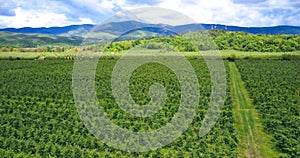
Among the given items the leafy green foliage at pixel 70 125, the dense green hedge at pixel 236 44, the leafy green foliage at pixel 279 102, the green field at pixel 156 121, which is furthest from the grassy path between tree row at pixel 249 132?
the dense green hedge at pixel 236 44

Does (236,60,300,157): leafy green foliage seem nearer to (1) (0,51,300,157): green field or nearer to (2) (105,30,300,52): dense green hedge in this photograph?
(1) (0,51,300,157): green field

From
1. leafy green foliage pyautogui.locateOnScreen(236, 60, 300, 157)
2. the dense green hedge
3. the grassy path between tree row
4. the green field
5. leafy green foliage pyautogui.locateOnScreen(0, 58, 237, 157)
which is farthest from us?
the dense green hedge

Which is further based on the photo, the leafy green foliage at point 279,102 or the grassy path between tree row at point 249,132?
the leafy green foliage at point 279,102

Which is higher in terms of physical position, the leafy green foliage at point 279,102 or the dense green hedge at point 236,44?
the dense green hedge at point 236,44

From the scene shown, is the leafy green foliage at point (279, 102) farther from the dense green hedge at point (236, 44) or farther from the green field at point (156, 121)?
the dense green hedge at point (236, 44)

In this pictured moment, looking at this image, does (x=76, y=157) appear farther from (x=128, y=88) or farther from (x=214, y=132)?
(x=128, y=88)

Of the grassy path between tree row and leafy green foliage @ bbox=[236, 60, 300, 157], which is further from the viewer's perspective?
leafy green foliage @ bbox=[236, 60, 300, 157]

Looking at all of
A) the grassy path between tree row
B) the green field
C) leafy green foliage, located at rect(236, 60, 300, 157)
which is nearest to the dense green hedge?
leafy green foliage, located at rect(236, 60, 300, 157)

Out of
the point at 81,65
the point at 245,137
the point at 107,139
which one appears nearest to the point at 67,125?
the point at 107,139
